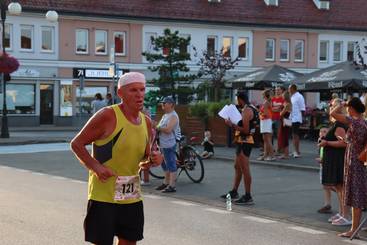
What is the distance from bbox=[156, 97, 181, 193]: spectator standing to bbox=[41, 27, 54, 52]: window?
32.2 metres

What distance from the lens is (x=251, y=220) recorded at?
368 inches

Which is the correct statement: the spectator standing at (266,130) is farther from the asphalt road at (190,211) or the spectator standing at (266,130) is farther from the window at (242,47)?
the window at (242,47)

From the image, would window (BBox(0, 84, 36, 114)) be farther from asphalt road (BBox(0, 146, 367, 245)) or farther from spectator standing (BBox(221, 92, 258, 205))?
spectator standing (BBox(221, 92, 258, 205))

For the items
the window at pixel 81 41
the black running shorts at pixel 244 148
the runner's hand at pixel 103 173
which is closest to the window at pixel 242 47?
the window at pixel 81 41

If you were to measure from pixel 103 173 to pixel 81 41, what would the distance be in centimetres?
4004

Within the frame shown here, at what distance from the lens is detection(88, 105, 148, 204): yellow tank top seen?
5020 millimetres

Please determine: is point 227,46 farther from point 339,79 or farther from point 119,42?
point 339,79

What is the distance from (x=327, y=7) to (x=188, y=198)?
43633 mm

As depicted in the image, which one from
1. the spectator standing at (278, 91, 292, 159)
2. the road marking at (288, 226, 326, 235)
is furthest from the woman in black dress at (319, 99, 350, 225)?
the spectator standing at (278, 91, 292, 159)

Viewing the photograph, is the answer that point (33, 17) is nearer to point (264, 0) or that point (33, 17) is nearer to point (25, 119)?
point (25, 119)

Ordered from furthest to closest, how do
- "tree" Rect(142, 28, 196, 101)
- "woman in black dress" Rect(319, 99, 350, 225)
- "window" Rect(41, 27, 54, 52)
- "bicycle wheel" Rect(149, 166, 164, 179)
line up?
"window" Rect(41, 27, 54, 52)
"tree" Rect(142, 28, 196, 101)
"bicycle wheel" Rect(149, 166, 164, 179)
"woman in black dress" Rect(319, 99, 350, 225)

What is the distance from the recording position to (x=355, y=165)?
26.9 ft

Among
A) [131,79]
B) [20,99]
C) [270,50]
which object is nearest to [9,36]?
Answer: [20,99]

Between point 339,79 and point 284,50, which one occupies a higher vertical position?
point 284,50
